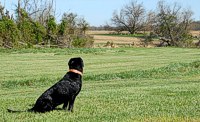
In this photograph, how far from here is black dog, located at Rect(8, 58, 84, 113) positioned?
9.69 meters

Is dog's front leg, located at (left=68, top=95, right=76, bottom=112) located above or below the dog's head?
below

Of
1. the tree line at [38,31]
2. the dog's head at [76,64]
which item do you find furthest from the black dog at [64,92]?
the tree line at [38,31]

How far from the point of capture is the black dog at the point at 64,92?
9688mm

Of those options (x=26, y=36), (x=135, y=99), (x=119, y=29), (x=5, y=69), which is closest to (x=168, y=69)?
(x=5, y=69)

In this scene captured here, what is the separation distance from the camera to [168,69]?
23953 mm

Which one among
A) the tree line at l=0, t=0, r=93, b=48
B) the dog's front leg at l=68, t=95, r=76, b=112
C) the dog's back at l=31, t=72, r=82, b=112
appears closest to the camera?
the dog's back at l=31, t=72, r=82, b=112

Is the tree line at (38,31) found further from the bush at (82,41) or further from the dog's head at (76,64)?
the dog's head at (76,64)

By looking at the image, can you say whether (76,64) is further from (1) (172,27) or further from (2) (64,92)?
(1) (172,27)

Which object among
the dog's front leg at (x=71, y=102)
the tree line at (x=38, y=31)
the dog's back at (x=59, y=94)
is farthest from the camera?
the tree line at (x=38, y=31)

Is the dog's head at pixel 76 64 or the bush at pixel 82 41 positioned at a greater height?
the dog's head at pixel 76 64

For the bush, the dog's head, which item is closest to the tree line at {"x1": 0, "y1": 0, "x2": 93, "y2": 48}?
the bush

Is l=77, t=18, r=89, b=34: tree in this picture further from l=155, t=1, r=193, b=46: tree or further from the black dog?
the black dog

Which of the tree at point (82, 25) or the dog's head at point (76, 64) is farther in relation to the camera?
the tree at point (82, 25)

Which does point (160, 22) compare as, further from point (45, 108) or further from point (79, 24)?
point (45, 108)
